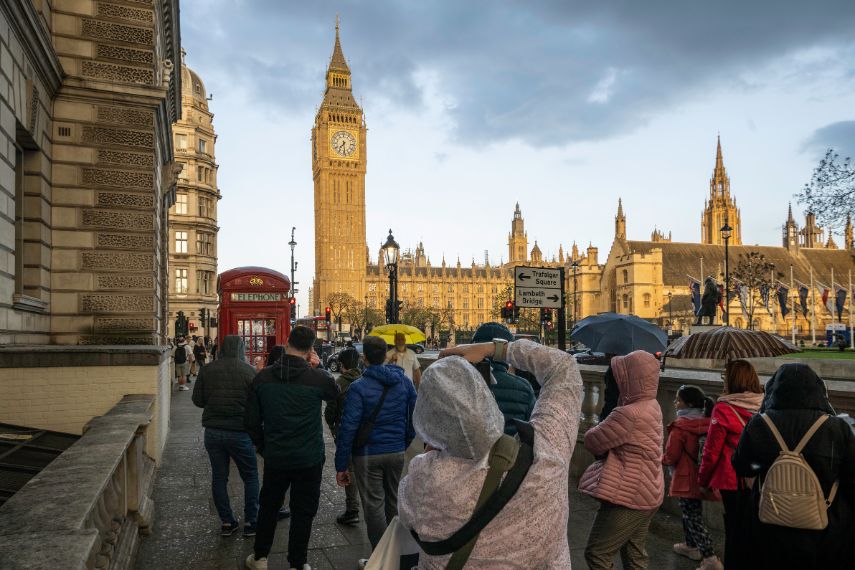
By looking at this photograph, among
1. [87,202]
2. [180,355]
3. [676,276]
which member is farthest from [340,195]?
[87,202]

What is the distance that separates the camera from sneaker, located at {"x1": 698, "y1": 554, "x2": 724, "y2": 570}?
5.57 meters

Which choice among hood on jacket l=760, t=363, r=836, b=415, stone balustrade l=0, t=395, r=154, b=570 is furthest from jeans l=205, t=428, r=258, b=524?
hood on jacket l=760, t=363, r=836, b=415

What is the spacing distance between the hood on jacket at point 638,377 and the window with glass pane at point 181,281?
49.9m

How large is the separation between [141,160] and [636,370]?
8623 millimetres

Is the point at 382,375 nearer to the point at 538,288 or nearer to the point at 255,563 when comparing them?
the point at 255,563

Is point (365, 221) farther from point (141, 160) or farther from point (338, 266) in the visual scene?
point (141, 160)

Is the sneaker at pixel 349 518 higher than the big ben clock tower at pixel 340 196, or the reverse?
the big ben clock tower at pixel 340 196

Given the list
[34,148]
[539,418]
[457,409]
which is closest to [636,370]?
[539,418]

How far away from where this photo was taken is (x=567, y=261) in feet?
473

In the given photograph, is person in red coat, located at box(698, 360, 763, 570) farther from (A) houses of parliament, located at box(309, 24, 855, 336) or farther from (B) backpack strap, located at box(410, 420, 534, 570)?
(A) houses of parliament, located at box(309, 24, 855, 336)

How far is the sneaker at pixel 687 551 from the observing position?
6055 millimetres

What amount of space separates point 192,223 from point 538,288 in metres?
45.4

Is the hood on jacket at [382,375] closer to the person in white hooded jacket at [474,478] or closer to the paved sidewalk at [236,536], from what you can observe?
the paved sidewalk at [236,536]

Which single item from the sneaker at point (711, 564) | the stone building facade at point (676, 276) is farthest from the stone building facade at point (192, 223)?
the stone building facade at point (676, 276)
